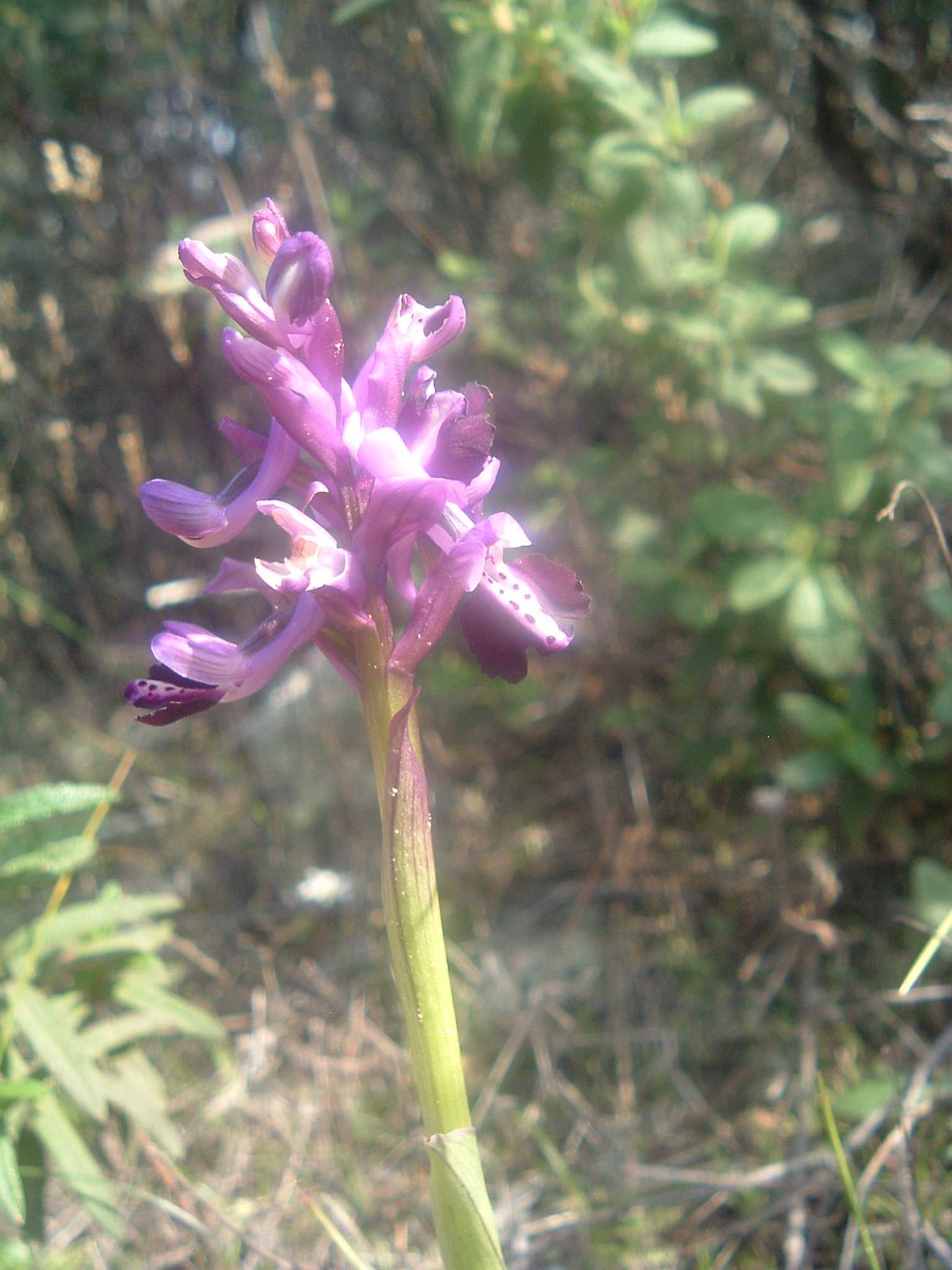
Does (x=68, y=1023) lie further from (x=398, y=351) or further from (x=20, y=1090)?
(x=398, y=351)

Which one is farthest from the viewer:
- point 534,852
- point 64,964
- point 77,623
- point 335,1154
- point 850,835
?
point 77,623

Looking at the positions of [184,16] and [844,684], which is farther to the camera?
[184,16]

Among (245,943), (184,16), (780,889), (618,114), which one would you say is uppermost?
(184,16)

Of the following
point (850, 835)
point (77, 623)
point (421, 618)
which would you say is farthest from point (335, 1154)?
point (77, 623)

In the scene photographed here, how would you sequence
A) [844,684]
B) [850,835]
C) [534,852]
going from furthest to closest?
1. [534,852]
2. [844,684]
3. [850,835]

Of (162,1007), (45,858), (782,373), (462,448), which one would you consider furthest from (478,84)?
(162,1007)

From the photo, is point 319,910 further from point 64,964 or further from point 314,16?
point 314,16
